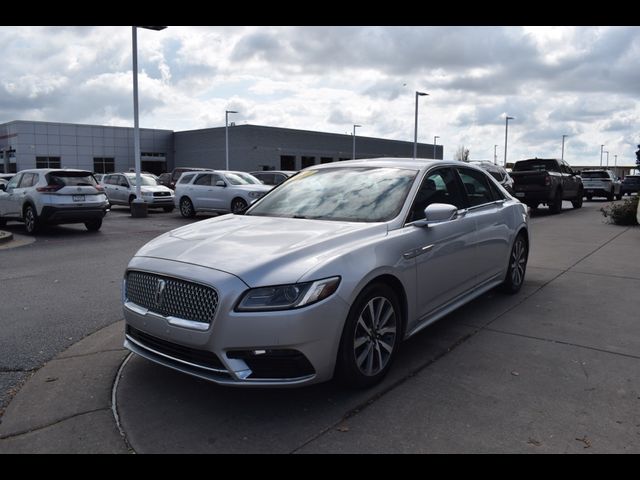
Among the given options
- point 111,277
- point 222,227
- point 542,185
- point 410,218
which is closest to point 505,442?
point 410,218

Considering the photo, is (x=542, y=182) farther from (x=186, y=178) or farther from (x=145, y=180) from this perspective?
(x=145, y=180)

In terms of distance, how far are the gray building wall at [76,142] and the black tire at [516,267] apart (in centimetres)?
5883

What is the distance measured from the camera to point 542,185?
18656 millimetres

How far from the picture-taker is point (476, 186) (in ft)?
19.0

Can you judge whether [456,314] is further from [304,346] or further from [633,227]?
[633,227]

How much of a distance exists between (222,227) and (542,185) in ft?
54.8

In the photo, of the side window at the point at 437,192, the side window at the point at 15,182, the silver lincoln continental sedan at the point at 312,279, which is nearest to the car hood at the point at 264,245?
the silver lincoln continental sedan at the point at 312,279

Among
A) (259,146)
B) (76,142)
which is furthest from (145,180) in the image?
(76,142)

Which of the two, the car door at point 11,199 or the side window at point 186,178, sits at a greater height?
the side window at point 186,178

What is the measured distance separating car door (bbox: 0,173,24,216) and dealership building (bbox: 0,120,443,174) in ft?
140

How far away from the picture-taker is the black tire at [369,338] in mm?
3527

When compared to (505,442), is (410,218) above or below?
above

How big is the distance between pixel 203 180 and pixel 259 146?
1556 inches

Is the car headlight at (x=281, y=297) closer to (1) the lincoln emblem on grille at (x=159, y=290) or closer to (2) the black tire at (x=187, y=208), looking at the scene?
(1) the lincoln emblem on grille at (x=159, y=290)
